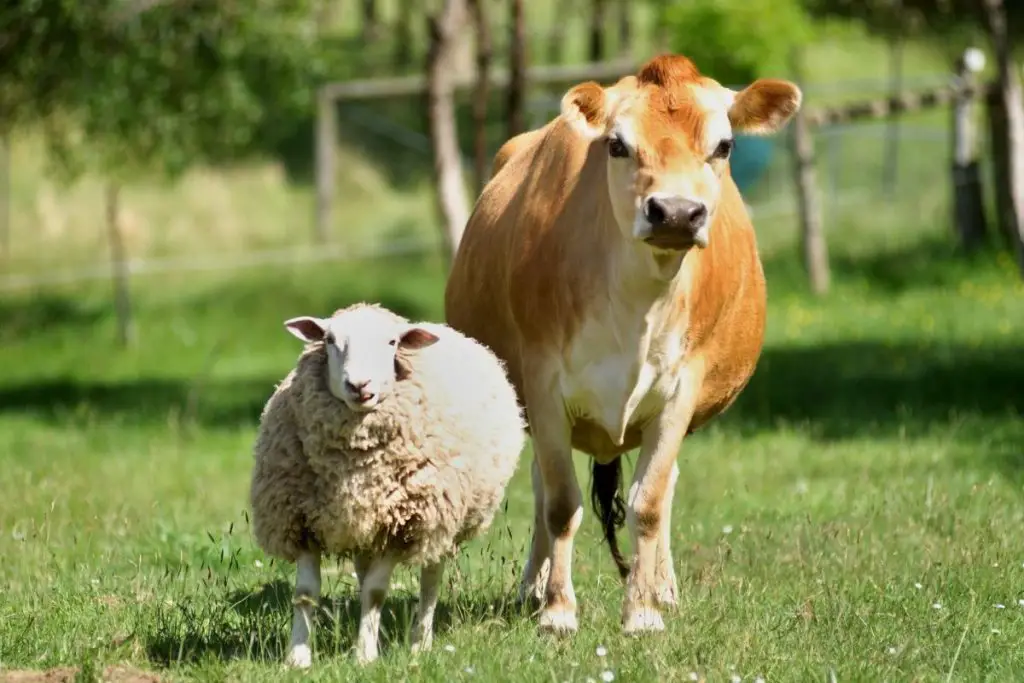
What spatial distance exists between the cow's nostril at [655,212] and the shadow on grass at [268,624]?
1.65 metres

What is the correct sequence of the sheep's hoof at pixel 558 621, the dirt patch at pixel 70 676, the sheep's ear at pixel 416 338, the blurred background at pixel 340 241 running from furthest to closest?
the blurred background at pixel 340 241
the sheep's hoof at pixel 558 621
the sheep's ear at pixel 416 338
the dirt patch at pixel 70 676

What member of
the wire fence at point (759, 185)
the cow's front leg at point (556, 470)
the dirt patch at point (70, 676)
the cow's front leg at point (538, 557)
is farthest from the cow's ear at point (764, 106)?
the wire fence at point (759, 185)

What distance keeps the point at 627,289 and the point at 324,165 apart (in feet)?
60.0

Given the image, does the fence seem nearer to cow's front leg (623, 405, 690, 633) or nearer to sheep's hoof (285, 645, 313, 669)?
cow's front leg (623, 405, 690, 633)

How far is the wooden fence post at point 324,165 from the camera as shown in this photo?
81.3 ft

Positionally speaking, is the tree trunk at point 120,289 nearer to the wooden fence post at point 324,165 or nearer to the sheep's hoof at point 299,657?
the wooden fence post at point 324,165

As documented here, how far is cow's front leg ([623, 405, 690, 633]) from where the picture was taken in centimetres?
707

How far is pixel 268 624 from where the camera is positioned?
22.7 ft

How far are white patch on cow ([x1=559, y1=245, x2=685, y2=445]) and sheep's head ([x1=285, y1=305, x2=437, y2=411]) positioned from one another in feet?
2.78

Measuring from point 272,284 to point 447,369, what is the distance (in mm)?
15962

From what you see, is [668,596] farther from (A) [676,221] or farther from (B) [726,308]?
(A) [676,221]

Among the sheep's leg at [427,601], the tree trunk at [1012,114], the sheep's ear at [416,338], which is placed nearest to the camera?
the sheep's ear at [416,338]

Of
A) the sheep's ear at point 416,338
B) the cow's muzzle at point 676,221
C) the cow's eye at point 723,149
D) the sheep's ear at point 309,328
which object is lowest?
the sheep's ear at point 416,338

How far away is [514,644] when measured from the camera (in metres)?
6.43
